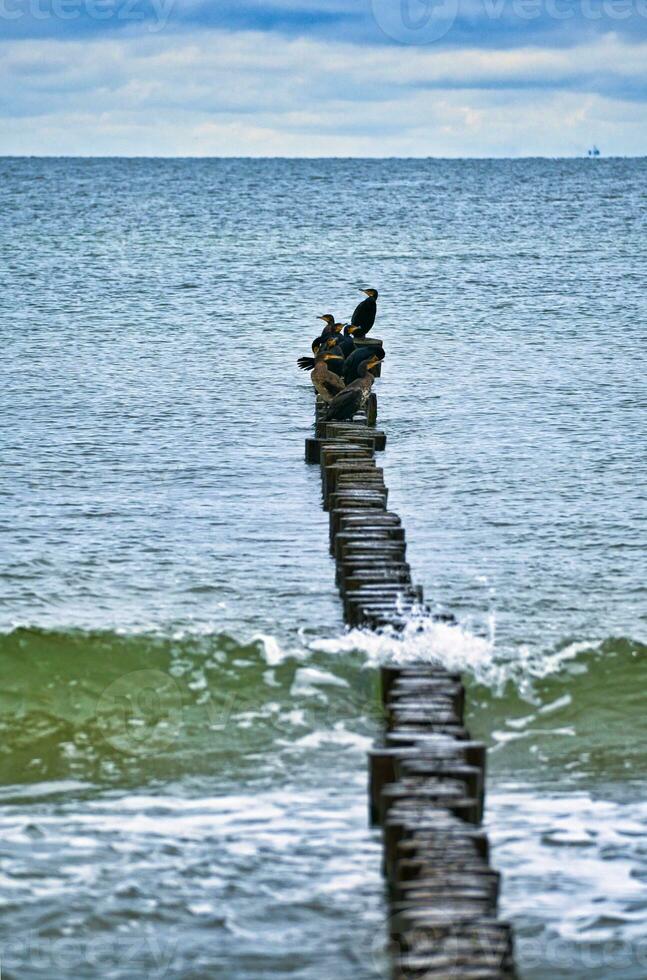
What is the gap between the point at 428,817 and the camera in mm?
8516

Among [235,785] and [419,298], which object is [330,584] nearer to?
[235,785]

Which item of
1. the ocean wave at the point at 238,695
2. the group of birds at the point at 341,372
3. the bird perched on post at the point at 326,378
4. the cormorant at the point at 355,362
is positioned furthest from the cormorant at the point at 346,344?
the ocean wave at the point at 238,695

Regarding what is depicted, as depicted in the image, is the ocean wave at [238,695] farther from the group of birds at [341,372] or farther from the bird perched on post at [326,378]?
the bird perched on post at [326,378]

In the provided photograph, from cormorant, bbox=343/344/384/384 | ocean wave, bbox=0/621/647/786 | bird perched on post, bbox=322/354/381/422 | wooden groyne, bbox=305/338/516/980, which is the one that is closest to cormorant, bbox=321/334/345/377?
cormorant, bbox=343/344/384/384

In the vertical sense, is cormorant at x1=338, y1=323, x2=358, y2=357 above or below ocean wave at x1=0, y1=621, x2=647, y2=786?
above

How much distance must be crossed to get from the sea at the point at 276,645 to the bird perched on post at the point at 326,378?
1123 mm

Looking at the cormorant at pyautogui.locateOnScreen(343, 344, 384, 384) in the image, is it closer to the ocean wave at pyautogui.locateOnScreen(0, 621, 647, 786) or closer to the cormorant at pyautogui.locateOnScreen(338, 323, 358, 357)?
the cormorant at pyautogui.locateOnScreen(338, 323, 358, 357)

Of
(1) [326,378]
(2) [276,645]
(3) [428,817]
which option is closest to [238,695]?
(2) [276,645]

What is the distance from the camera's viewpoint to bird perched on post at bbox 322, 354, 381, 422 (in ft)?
67.5

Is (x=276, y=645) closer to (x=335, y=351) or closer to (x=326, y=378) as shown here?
(x=326, y=378)

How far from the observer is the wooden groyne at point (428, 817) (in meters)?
7.48

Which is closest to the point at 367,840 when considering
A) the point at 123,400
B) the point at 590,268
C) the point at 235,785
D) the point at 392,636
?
the point at 235,785

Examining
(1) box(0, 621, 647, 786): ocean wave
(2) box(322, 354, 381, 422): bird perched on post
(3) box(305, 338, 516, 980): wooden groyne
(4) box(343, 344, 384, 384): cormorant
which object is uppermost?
(4) box(343, 344, 384, 384): cormorant

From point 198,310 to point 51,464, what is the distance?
71.1 ft
